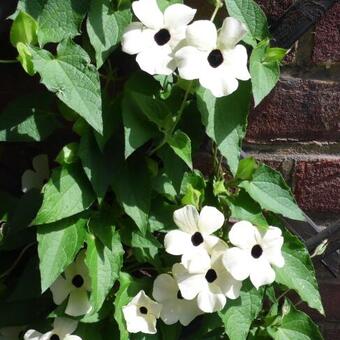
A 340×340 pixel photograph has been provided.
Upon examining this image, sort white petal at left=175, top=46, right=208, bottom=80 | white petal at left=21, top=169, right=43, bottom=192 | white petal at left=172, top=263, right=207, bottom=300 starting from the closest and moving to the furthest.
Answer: white petal at left=175, top=46, right=208, bottom=80
white petal at left=172, top=263, right=207, bottom=300
white petal at left=21, top=169, right=43, bottom=192

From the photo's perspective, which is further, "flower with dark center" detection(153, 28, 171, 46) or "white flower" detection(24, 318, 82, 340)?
"white flower" detection(24, 318, 82, 340)

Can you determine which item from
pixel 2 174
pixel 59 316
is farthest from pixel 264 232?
pixel 2 174

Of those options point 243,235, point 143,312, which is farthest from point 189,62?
point 143,312

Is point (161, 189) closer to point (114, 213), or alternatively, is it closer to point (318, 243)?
point (114, 213)

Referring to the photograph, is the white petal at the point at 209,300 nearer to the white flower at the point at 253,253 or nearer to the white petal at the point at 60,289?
the white flower at the point at 253,253

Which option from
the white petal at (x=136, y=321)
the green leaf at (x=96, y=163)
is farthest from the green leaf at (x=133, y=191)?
the white petal at (x=136, y=321)

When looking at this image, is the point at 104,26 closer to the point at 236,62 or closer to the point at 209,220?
the point at 236,62

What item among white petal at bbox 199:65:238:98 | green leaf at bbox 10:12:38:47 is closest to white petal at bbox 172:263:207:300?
white petal at bbox 199:65:238:98

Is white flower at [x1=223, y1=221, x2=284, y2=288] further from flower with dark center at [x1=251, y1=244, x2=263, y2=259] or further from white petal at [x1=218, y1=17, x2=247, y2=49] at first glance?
white petal at [x1=218, y1=17, x2=247, y2=49]
